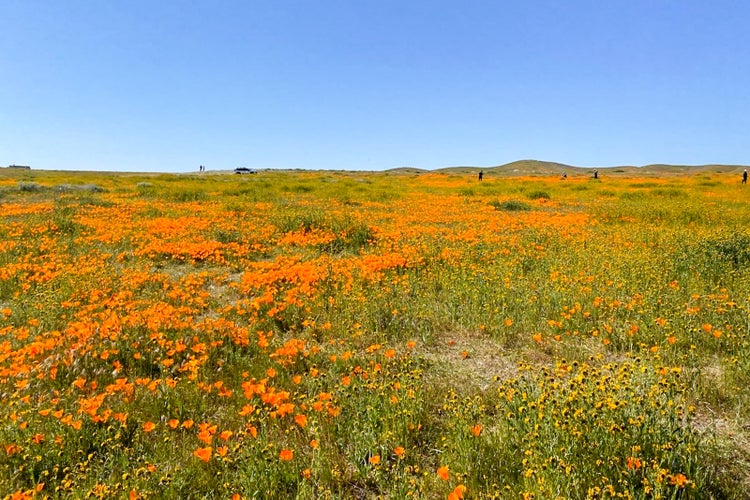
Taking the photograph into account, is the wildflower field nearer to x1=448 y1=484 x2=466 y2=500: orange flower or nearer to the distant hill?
x1=448 y1=484 x2=466 y2=500: orange flower

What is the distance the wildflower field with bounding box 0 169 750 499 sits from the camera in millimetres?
2881

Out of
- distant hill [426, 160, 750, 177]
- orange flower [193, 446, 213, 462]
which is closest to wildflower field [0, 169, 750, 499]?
orange flower [193, 446, 213, 462]

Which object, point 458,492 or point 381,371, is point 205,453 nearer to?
point 458,492

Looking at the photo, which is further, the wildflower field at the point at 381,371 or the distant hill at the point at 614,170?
the distant hill at the point at 614,170

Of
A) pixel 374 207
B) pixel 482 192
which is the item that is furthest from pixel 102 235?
pixel 482 192

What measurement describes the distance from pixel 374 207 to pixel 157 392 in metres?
17.4

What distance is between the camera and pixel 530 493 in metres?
2.55

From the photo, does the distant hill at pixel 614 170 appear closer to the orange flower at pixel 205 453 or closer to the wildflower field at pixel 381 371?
the wildflower field at pixel 381 371

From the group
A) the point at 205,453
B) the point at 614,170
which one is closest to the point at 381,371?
the point at 205,453

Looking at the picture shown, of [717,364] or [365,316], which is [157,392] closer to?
[365,316]

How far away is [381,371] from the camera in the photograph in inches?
172

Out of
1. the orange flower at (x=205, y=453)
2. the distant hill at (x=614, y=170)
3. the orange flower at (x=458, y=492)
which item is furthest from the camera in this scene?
the distant hill at (x=614, y=170)

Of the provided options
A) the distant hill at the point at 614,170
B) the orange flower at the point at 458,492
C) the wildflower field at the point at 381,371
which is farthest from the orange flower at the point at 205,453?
the distant hill at the point at 614,170

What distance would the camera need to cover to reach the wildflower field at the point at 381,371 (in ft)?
9.45
